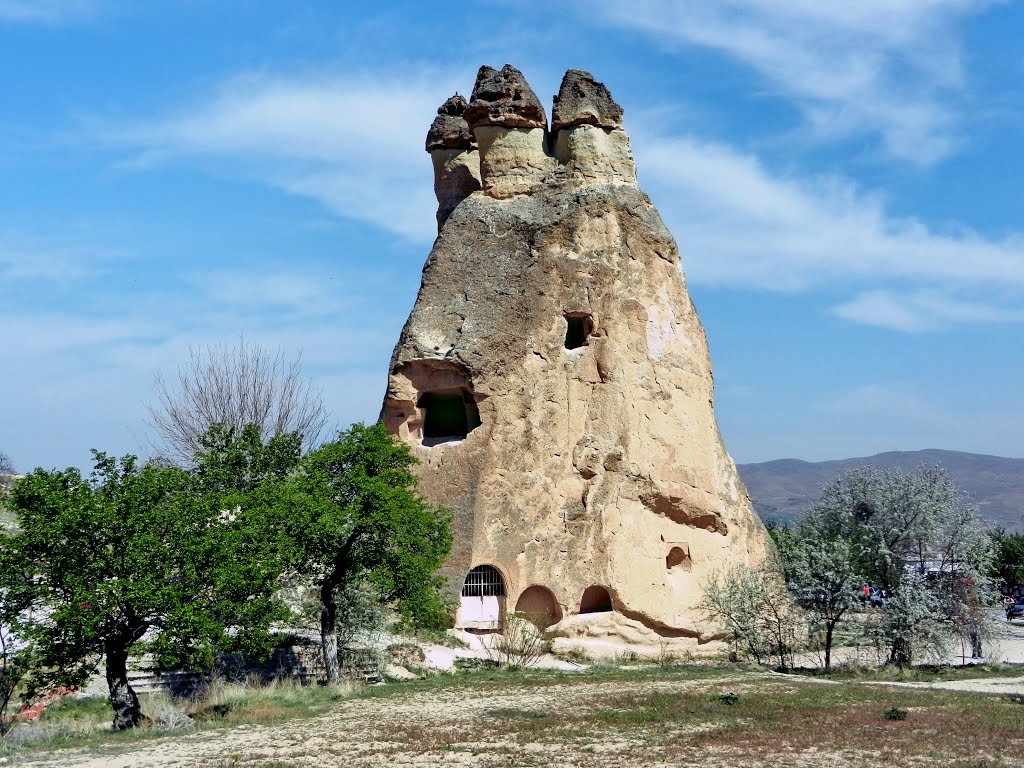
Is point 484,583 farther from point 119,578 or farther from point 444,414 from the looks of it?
point 119,578

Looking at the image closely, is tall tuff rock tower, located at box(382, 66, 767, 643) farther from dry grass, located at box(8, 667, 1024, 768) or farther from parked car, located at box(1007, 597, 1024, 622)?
parked car, located at box(1007, 597, 1024, 622)

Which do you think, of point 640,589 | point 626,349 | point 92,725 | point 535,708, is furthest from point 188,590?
point 626,349

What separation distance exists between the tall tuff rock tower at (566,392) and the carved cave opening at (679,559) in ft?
0.09

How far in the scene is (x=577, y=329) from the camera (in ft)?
87.3

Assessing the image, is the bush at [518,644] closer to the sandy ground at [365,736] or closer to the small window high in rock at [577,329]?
the sandy ground at [365,736]

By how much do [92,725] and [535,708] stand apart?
20.8 feet

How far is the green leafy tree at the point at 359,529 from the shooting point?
19.3 m

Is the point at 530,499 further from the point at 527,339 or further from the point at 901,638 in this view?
the point at 901,638

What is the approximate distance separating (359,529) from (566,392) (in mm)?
7358

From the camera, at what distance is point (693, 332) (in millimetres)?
27422

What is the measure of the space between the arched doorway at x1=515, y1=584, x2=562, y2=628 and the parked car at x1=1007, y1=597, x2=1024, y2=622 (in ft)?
54.7

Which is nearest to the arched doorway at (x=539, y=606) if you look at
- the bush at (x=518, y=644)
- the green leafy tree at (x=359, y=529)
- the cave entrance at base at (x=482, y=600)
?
the bush at (x=518, y=644)

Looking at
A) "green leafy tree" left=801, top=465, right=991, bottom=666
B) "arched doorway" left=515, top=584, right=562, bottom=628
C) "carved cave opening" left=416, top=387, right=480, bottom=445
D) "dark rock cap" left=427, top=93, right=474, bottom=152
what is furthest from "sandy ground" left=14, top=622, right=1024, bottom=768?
"dark rock cap" left=427, top=93, right=474, bottom=152

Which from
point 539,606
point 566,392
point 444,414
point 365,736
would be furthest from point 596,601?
point 365,736
